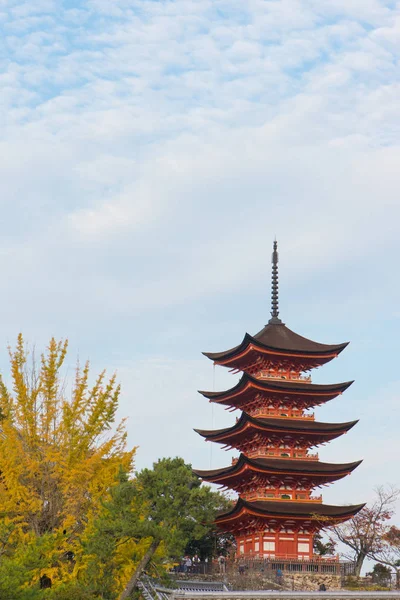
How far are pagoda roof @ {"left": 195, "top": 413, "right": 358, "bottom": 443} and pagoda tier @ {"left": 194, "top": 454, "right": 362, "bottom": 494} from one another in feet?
5.25

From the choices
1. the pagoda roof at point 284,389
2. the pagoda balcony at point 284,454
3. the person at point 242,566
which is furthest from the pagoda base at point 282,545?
the pagoda roof at point 284,389

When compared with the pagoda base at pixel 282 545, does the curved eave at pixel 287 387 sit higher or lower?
higher

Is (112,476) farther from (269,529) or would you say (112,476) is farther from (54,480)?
(269,529)

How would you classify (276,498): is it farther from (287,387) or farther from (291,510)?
(287,387)

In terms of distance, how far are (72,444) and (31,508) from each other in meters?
2.60

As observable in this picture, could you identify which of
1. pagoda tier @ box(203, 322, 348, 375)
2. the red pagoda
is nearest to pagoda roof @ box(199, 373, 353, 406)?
the red pagoda

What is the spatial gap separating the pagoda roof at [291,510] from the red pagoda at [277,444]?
0.05 meters

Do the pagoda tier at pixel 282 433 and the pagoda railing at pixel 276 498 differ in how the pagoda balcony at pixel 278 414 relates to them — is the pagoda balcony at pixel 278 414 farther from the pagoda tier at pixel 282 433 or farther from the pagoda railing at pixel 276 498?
the pagoda railing at pixel 276 498

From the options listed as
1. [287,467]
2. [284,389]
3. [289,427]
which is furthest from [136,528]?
[284,389]

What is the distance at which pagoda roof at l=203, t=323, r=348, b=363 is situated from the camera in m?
50.6

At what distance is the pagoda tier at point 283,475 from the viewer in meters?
46.8

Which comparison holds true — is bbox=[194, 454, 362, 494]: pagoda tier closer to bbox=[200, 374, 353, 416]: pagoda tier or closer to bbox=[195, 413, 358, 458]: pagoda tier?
bbox=[195, 413, 358, 458]: pagoda tier

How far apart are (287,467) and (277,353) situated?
681cm

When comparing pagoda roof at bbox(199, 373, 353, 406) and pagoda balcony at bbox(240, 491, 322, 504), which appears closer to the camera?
pagoda balcony at bbox(240, 491, 322, 504)
